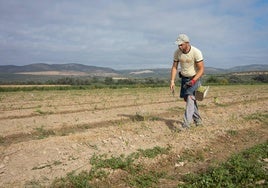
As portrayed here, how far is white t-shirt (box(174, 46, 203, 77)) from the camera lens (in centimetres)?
726

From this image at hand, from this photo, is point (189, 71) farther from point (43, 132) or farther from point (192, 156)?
point (43, 132)

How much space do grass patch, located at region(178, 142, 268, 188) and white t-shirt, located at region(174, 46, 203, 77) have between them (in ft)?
9.06

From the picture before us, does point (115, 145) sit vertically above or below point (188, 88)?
below

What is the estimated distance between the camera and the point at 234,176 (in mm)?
4430

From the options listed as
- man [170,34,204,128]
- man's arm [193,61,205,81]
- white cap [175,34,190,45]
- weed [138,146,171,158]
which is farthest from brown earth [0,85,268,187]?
white cap [175,34,190,45]

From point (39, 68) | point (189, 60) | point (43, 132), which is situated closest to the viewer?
point (189, 60)

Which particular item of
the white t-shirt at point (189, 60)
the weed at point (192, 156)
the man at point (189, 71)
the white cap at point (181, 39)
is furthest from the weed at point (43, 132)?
the white cap at point (181, 39)

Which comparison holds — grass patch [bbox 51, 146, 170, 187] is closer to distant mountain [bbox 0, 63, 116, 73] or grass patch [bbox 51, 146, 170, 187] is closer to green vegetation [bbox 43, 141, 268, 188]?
green vegetation [bbox 43, 141, 268, 188]

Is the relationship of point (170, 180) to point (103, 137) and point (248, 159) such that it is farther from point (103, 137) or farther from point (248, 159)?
point (103, 137)

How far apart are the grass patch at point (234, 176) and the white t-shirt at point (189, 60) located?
9.06 feet

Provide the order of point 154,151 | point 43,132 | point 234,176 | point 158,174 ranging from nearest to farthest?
point 234,176
point 158,174
point 154,151
point 43,132

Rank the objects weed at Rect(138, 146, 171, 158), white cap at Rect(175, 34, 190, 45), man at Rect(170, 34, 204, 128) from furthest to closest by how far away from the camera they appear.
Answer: man at Rect(170, 34, 204, 128), white cap at Rect(175, 34, 190, 45), weed at Rect(138, 146, 171, 158)

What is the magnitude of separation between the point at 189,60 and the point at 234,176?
3513mm

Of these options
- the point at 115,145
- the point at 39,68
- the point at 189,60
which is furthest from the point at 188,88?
the point at 39,68
